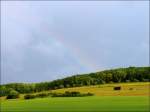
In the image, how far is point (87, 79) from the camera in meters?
185

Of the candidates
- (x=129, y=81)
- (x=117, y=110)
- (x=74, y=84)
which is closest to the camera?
(x=117, y=110)

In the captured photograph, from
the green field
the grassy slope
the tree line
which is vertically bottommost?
the green field

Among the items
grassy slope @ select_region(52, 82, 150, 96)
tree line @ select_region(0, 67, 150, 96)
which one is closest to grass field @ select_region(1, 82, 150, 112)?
grassy slope @ select_region(52, 82, 150, 96)

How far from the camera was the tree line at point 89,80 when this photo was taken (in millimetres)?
175762

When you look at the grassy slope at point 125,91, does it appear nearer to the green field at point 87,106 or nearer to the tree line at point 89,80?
the green field at point 87,106

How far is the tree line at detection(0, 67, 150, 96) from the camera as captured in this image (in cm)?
17576

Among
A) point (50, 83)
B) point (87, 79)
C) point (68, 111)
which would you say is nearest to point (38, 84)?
point (50, 83)

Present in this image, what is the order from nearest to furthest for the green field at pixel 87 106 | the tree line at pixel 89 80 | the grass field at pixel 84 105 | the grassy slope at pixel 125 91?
the green field at pixel 87 106 → the grass field at pixel 84 105 → the grassy slope at pixel 125 91 → the tree line at pixel 89 80

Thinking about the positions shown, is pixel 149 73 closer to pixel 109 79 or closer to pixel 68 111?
pixel 109 79

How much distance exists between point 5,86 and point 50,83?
17912 mm

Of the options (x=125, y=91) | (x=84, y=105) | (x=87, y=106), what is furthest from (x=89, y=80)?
(x=87, y=106)

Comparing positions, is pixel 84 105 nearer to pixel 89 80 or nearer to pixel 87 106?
pixel 87 106

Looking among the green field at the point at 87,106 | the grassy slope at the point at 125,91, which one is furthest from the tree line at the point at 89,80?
the green field at the point at 87,106

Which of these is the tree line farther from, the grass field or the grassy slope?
the grass field
